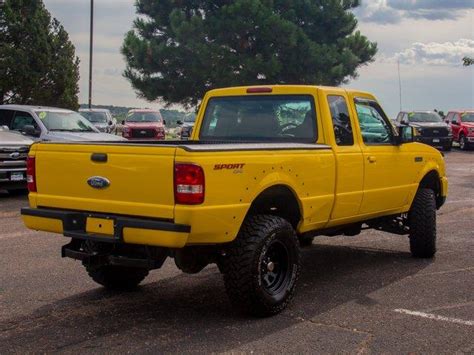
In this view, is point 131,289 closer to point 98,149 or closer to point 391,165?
point 98,149

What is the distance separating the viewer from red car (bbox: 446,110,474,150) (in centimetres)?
2973

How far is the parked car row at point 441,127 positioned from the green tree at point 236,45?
405 cm

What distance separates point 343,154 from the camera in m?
5.96

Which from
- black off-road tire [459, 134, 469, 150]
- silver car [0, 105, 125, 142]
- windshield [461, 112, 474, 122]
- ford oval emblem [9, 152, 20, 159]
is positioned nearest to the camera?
ford oval emblem [9, 152, 20, 159]

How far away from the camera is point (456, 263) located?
23.4 ft

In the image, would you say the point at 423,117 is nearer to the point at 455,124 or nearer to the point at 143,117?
the point at 455,124

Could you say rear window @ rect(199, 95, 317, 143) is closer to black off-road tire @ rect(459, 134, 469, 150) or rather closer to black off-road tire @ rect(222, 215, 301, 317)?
black off-road tire @ rect(222, 215, 301, 317)

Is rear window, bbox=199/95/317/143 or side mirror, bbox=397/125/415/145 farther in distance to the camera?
side mirror, bbox=397/125/415/145

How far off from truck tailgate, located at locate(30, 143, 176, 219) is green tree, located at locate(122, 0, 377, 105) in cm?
2422

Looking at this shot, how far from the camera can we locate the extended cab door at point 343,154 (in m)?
5.92

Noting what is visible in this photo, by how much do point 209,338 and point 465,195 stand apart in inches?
394

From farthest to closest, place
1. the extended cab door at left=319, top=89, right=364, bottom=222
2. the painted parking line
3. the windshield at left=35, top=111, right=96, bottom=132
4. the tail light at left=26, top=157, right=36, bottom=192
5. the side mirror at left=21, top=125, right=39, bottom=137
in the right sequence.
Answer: the windshield at left=35, top=111, right=96, bottom=132, the side mirror at left=21, top=125, right=39, bottom=137, the extended cab door at left=319, top=89, right=364, bottom=222, the tail light at left=26, top=157, right=36, bottom=192, the painted parking line

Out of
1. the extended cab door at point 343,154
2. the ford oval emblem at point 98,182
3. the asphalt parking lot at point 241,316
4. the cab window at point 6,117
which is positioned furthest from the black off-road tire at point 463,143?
the ford oval emblem at point 98,182

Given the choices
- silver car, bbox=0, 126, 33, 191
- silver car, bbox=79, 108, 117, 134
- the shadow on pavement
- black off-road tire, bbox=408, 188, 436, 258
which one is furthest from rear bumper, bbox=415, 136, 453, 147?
the shadow on pavement
